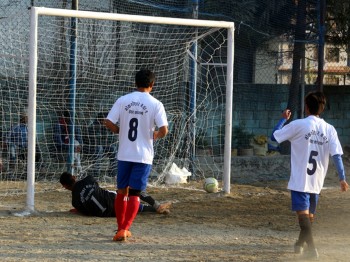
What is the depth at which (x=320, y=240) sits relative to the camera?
355 inches

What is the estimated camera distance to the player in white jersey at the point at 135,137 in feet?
27.9

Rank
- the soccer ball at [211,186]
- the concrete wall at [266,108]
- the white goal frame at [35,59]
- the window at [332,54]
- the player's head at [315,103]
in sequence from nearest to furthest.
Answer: the player's head at [315,103], the white goal frame at [35,59], the soccer ball at [211,186], the concrete wall at [266,108], the window at [332,54]

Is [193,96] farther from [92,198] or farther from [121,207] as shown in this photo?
[121,207]

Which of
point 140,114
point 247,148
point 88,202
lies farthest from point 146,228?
point 247,148

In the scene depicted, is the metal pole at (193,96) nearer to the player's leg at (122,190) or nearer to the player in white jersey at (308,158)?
the player's leg at (122,190)

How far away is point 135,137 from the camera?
8.52 meters

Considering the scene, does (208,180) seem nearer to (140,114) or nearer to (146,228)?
(146,228)

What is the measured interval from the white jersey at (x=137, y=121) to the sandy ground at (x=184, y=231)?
94 cm

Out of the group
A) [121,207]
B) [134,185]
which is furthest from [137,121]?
[121,207]

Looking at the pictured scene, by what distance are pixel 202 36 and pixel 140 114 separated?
480 cm

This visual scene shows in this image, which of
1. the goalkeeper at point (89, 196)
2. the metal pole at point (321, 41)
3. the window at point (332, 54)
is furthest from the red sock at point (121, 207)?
the window at point (332, 54)

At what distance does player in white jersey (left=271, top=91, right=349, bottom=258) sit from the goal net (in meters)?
4.13

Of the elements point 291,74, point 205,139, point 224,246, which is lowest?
point 224,246

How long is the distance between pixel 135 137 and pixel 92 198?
5.28 ft
